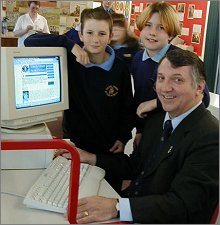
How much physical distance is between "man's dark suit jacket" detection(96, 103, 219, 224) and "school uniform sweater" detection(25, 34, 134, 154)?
0.53 metres

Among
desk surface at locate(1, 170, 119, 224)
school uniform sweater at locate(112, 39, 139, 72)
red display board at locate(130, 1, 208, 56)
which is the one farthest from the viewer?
red display board at locate(130, 1, 208, 56)

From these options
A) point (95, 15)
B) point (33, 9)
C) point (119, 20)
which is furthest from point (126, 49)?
point (33, 9)

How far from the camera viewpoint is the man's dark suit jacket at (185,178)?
1.07 meters

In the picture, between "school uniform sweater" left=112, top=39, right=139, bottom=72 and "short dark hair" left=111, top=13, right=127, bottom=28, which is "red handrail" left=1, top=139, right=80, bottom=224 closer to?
"school uniform sweater" left=112, top=39, right=139, bottom=72

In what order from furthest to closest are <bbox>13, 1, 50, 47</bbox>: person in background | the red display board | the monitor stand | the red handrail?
the red display board
<bbox>13, 1, 50, 47</bbox>: person in background
the monitor stand
the red handrail

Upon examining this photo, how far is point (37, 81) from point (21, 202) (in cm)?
52

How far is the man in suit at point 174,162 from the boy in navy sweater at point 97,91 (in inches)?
11.5

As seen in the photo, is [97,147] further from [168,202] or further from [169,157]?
[168,202]

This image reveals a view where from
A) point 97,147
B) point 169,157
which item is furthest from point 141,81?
point 169,157

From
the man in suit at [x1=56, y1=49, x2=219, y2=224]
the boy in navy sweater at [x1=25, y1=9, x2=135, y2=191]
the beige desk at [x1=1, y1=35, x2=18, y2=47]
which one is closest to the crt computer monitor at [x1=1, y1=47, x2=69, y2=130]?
the boy in navy sweater at [x1=25, y1=9, x2=135, y2=191]

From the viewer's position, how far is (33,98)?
4.81 feet

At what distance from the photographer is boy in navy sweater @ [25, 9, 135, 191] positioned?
5.49 ft

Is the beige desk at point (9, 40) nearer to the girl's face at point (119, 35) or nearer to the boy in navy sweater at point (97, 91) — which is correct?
the girl's face at point (119, 35)

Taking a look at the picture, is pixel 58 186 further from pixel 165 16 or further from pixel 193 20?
pixel 193 20
